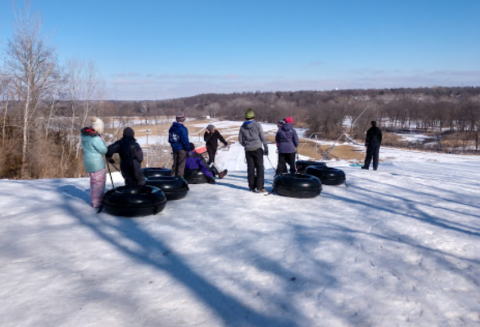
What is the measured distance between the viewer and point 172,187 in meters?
5.93

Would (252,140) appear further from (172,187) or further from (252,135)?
(172,187)

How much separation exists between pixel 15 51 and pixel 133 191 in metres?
25.8

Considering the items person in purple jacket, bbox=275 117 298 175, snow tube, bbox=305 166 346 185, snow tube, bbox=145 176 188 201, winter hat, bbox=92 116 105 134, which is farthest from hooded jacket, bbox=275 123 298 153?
winter hat, bbox=92 116 105 134

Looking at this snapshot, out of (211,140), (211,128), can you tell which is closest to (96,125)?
(211,128)

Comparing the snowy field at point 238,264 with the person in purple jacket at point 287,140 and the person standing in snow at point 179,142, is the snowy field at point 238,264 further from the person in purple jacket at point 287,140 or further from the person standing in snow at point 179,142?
the person in purple jacket at point 287,140

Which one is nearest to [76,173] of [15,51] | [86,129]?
[15,51]

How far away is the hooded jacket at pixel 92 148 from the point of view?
498cm

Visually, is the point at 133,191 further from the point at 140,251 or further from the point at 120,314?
the point at 120,314

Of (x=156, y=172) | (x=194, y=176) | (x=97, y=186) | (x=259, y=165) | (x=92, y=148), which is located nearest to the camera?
(x=92, y=148)

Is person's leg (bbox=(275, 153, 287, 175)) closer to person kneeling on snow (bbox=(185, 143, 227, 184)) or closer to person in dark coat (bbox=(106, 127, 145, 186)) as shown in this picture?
person kneeling on snow (bbox=(185, 143, 227, 184))

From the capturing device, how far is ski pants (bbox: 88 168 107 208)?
519cm

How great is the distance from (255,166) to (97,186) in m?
3.15

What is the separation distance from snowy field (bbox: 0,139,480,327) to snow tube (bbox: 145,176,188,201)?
147mm

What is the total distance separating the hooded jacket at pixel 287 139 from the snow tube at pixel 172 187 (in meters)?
2.77
